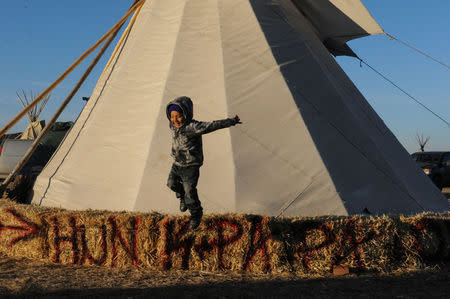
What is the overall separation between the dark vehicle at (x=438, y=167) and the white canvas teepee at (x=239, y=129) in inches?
413

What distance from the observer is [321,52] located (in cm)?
835

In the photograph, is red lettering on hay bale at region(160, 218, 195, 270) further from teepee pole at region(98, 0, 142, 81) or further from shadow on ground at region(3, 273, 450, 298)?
teepee pole at region(98, 0, 142, 81)

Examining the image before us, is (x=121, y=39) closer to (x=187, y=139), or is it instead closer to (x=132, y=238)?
(x=132, y=238)

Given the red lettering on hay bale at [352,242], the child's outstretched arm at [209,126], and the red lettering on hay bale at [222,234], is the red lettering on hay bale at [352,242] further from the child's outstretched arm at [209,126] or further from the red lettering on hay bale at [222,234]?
the child's outstretched arm at [209,126]

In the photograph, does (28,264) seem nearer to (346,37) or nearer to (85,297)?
(85,297)

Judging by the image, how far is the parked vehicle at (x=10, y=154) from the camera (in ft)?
35.7

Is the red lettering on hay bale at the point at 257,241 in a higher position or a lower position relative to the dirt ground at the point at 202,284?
higher

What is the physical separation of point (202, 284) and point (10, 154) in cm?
796

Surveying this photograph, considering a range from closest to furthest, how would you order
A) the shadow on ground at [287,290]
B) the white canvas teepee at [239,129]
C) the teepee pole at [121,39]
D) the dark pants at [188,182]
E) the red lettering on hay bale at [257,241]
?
the shadow on ground at [287,290] → the dark pants at [188,182] → the red lettering on hay bale at [257,241] → the white canvas teepee at [239,129] → the teepee pole at [121,39]

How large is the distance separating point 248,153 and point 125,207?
6.04ft

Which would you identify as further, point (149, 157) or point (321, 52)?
point (321, 52)

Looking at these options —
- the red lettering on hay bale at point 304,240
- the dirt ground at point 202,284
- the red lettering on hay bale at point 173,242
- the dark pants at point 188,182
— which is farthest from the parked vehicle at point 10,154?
the red lettering on hay bale at point 304,240

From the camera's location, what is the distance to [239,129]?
6.64 m

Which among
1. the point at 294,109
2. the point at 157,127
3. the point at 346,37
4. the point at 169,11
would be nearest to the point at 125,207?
the point at 157,127
